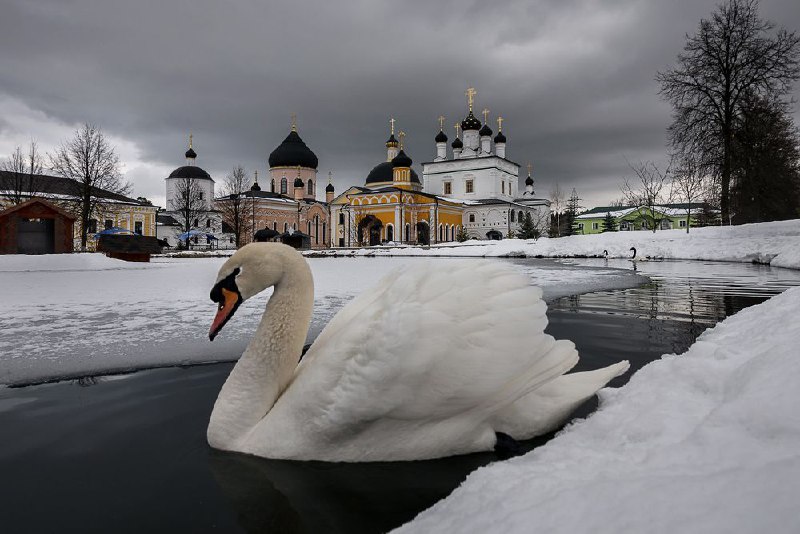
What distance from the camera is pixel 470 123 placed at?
66.6 m

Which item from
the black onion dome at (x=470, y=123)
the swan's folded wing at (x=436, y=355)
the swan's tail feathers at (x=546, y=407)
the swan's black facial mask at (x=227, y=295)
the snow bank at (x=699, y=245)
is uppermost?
the black onion dome at (x=470, y=123)

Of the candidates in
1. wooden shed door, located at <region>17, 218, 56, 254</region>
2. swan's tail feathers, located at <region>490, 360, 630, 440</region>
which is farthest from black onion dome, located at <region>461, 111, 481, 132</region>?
swan's tail feathers, located at <region>490, 360, 630, 440</region>

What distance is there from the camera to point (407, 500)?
177 centimetres

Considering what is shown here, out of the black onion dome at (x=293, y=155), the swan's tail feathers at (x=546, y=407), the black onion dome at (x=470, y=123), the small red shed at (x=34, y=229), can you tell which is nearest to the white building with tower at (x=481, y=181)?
the black onion dome at (x=470, y=123)

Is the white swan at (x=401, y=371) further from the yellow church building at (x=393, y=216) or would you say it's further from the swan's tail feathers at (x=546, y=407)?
the yellow church building at (x=393, y=216)

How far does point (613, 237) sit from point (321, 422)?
27761mm

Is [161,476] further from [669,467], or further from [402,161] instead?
[402,161]

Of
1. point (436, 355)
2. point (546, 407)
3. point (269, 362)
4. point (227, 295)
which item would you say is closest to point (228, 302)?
point (227, 295)

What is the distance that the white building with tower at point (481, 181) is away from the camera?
6116cm

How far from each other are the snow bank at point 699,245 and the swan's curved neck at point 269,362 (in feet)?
52.9

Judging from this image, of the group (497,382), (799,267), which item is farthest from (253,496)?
(799,267)

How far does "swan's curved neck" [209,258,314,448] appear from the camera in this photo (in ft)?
7.13

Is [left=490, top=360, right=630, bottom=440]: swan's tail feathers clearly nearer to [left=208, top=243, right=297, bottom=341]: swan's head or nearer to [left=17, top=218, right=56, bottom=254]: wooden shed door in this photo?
[left=208, top=243, right=297, bottom=341]: swan's head

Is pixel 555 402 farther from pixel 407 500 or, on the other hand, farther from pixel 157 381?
pixel 157 381
